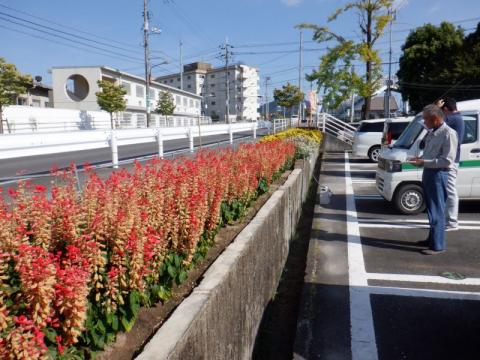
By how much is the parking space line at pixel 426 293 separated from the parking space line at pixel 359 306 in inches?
6.4

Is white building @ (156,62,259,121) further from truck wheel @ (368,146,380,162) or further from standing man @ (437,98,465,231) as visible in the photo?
standing man @ (437,98,465,231)

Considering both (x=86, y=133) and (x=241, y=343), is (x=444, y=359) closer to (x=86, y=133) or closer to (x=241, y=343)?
(x=241, y=343)

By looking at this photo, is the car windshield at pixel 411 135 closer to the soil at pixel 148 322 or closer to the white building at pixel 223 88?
the soil at pixel 148 322

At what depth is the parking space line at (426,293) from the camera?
13.6 feet

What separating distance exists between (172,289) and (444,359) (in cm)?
234

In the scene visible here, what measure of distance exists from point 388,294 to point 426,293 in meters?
0.42

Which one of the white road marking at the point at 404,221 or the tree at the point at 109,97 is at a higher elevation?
the tree at the point at 109,97

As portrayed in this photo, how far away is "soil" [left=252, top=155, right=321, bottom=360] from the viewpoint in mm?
3699

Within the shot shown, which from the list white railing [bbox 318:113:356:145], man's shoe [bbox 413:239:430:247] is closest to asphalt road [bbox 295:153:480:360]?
man's shoe [bbox 413:239:430:247]

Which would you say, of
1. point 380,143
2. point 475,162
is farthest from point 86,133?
point 475,162

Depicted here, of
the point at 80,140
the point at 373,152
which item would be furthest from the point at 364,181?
the point at 80,140

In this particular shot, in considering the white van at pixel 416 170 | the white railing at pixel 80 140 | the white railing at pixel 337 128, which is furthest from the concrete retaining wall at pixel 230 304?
the white railing at pixel 337 128

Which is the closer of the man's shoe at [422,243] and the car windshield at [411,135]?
the man's shoe at [422,243]

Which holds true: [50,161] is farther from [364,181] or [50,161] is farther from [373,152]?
[373,152]
